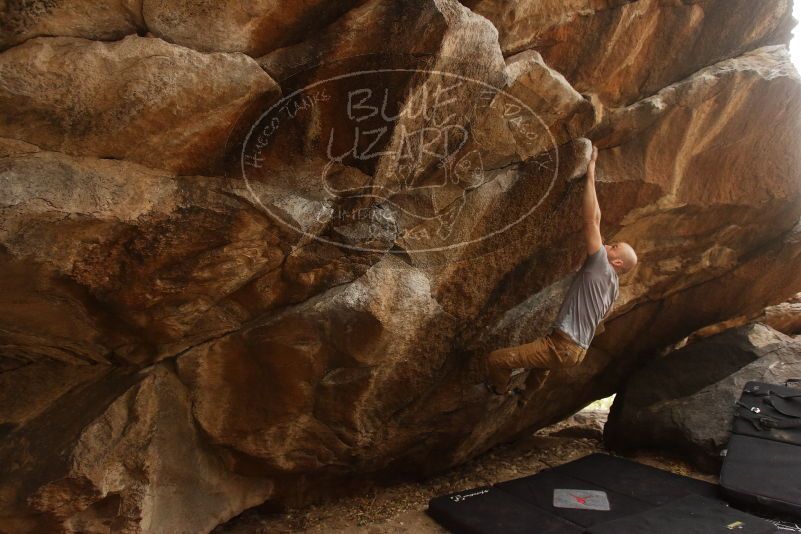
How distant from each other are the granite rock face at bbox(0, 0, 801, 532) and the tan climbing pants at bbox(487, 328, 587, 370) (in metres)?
0.35

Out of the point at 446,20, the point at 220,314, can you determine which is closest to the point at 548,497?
the point at 220,314

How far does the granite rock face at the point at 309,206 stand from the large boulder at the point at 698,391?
61.5 inches

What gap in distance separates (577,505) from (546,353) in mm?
1412

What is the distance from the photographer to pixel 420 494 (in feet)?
18.0

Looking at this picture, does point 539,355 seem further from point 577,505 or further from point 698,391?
point 698,391

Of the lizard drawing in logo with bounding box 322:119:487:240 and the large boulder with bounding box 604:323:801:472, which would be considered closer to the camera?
the lizard drawing in logo with bounding box 322:119:487:240

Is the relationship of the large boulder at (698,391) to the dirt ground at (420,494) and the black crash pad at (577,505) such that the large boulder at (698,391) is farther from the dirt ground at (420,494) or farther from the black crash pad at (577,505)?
the black crash pad at (577,505)

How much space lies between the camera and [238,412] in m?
4.43

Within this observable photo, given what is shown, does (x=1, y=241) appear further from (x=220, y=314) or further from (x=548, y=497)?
(x=548, y=497)

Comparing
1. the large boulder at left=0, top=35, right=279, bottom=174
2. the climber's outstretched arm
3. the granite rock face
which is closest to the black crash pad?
the granite rock face

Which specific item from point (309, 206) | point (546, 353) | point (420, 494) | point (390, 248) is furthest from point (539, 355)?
point (309, 206)

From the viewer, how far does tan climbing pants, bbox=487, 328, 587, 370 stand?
14.9 feet

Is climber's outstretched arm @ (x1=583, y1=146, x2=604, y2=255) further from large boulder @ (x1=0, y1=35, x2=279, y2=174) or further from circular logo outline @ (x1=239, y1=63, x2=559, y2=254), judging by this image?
large boulder @ (x1=0, y1=35, x2=279, y2=174)

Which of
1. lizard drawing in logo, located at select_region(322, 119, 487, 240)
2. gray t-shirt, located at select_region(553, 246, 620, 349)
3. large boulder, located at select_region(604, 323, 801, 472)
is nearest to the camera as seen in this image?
lizard drawing in logo, located at select_region(322, 119, 487, 240)
